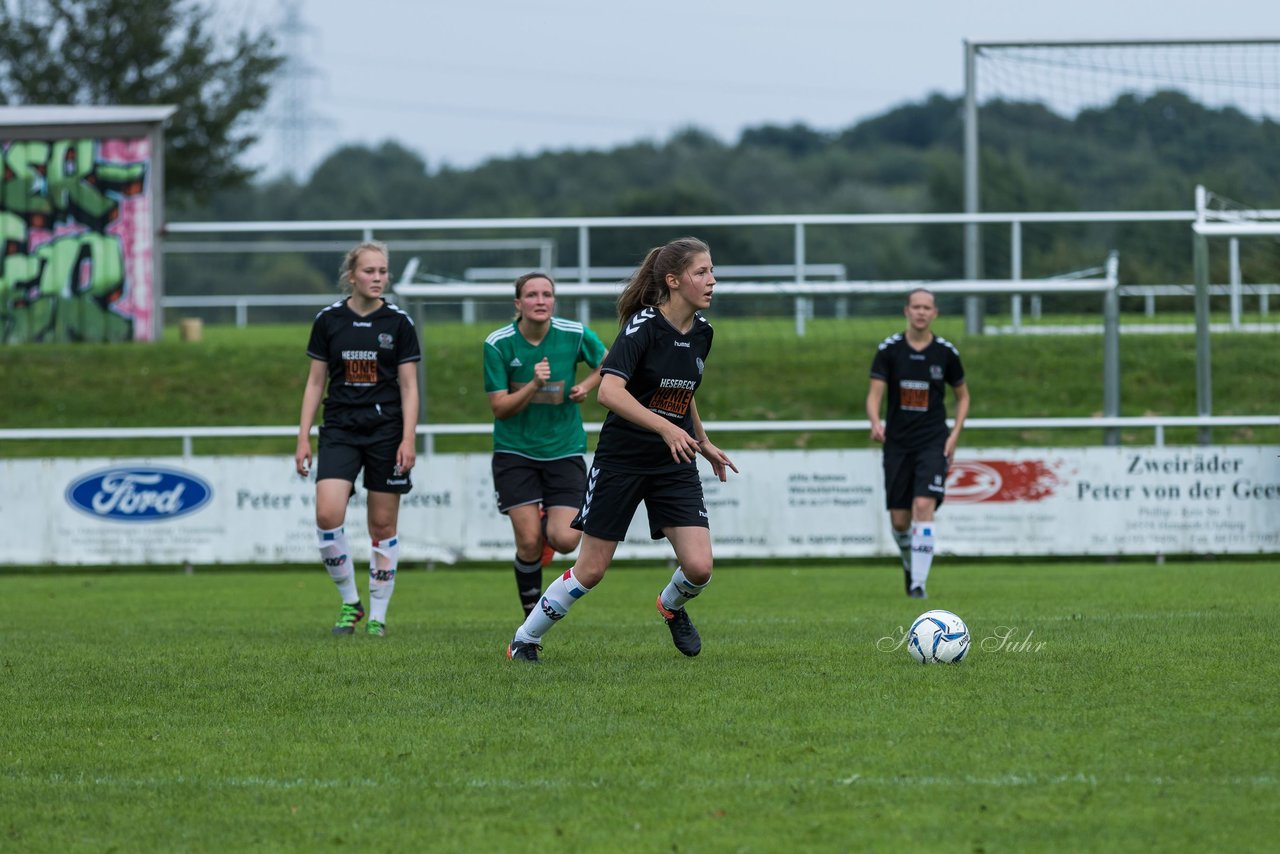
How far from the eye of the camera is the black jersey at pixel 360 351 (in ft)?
30.0

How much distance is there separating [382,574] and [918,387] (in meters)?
4.61

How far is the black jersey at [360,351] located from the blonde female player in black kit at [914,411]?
414 cm

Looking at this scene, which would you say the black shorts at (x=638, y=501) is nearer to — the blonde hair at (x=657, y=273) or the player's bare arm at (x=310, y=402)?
the blonde hair at (x=657, y=273)

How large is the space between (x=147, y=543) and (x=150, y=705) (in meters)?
8.93

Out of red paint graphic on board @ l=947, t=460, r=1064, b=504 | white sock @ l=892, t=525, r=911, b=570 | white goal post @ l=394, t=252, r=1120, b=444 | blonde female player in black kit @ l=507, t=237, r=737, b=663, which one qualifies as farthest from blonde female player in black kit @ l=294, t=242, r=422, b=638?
red paint graphic on board @ l=947, t=460, r=1064, b=504

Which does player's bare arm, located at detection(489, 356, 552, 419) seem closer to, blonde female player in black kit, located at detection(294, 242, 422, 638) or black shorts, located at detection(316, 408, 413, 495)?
blonde female player in black kit, located at detection(294, 242, 422, 638)

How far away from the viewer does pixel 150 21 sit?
3272 cm

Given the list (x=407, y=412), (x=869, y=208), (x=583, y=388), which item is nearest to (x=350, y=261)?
(x=407, y=412)

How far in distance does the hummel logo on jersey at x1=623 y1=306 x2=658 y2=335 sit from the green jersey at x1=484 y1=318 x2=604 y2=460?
6.47 feet

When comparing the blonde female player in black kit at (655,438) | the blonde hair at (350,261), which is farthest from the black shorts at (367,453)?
the blonde female player in black kit at (655,438)

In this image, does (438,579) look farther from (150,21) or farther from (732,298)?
(150,21)

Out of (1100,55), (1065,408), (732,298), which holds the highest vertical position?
(1100,55)

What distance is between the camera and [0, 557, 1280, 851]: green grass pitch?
452cm

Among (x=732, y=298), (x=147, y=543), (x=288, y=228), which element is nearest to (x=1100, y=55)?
(x=732, y=298)
